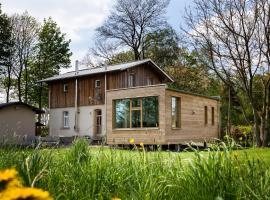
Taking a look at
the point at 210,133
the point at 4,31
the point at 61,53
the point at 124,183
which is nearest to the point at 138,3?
the point at 61,53

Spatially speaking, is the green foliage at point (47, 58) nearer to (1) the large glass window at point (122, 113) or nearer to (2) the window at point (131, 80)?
(2) the window at point (131, 80)

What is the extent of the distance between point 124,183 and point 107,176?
23 cm

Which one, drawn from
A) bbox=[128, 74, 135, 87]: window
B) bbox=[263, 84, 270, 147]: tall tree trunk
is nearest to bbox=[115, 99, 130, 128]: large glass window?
bbox=[263, 84, 270, 147]: tall tree trunk

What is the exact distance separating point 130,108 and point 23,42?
2294 cm

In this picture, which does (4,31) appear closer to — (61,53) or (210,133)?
(61,53)

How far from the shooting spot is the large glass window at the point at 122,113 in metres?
22.1

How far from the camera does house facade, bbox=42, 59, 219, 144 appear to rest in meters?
21.0

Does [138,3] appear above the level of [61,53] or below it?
above

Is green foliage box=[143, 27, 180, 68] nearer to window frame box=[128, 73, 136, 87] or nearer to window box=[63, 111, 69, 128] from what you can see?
window frame box=[128, 73, 136, 87]

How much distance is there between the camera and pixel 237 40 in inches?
723

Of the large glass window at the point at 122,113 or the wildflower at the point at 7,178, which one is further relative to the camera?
the large glass window at the point at 122,113

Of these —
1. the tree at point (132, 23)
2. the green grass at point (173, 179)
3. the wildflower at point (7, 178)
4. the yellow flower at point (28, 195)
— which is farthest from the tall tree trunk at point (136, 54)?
the yellow flower at point (28, 195)

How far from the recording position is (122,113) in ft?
73.8

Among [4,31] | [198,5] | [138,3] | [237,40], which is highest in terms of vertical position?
[138,3]
